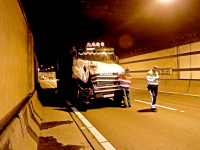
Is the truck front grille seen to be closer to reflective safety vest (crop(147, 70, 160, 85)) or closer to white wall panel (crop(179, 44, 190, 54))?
reflective safety vest (crop(147, 70, 160, 85))

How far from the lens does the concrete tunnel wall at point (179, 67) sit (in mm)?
15211

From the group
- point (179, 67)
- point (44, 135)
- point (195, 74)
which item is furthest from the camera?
point (179, 67)

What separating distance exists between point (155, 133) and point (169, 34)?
43.7ft

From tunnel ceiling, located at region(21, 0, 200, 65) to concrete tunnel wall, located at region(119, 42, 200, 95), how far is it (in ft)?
2.84

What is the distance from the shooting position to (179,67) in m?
17.0

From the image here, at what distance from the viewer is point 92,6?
10758 mm

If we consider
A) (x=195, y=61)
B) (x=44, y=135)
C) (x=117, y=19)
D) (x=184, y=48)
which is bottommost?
(x=44, y=135)

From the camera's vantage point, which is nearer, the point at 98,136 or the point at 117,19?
the point at 98,136

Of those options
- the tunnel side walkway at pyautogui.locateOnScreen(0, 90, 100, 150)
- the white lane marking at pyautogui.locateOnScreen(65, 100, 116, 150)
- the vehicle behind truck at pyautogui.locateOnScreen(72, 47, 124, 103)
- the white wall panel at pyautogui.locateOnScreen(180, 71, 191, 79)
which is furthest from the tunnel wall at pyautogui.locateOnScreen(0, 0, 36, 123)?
the white wall panel at pyautogui.locateOnScreen(180, 71, 191, 79)

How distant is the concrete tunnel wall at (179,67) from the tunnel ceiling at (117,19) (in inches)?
34.0

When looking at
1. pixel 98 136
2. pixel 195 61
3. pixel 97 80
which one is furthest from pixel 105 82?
pixel 195 61

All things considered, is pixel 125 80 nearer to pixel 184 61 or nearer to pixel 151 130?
pixel 151 130

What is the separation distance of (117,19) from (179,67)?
25.6 ft

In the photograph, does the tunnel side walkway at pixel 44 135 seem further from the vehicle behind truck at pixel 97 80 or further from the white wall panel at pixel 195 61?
the white wall panel at pixel 195 61
